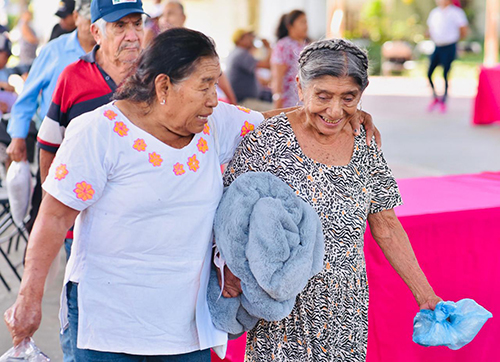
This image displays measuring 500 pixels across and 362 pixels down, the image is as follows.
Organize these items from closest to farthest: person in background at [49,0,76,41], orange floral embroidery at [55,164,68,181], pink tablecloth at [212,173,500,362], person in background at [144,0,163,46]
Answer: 1. orange floral embroidery at [55,164,68,181]
2. pink tablecloth at [212,173,500,362]
3. person in background at [144,0,163,46]
4. person in background at [49,0,76,41]

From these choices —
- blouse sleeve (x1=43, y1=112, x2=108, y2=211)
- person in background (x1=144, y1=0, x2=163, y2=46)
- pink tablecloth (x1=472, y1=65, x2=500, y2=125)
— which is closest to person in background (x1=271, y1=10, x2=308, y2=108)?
person in background (x1=144, y1=0, x2=163, y2=46)

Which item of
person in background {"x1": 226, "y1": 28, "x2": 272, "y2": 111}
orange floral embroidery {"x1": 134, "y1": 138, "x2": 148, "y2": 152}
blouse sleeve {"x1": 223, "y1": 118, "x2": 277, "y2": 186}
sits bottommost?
person in background {"x1": 226, "y1": 28, "x2": 272, "y2": 111}

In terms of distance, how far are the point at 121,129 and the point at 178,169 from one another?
0.60ft

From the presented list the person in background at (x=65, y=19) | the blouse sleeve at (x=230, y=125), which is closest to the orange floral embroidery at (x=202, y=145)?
the blouse sleeve at (x=230, y=125)

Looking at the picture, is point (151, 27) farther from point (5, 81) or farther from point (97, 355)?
point (97, 355)

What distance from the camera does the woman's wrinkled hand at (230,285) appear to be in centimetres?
190

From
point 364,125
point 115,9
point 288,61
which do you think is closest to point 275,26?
point 288,61

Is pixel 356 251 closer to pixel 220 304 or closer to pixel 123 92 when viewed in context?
pixel 220 304

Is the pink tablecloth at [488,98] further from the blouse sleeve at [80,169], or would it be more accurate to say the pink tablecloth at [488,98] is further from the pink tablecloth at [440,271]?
the blouse sleeve at [80,169]

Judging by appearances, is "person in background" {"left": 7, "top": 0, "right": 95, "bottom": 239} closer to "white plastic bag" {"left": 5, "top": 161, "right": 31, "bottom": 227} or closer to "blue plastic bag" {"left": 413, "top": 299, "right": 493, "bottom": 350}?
"white plastic bag" {"left": 5, "top": 161, "right": 31, "bottom": 227}

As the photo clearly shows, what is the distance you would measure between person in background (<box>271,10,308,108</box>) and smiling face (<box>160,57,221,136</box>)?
522 centimetres

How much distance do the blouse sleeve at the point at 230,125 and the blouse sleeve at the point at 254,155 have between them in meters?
0.05

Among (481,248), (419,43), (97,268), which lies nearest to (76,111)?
(97,268)

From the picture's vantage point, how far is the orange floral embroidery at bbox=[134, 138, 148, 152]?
5.80 feet
